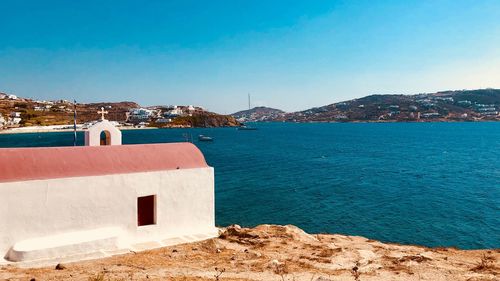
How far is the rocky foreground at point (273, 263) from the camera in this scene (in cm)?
1114

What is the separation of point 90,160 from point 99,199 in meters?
1.55

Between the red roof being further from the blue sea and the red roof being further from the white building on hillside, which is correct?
the blue sea

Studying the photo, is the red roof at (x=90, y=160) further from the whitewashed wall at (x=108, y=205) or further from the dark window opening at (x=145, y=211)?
the dark window opening at (x=145, y=211)

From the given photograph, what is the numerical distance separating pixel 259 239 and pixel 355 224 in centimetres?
1378

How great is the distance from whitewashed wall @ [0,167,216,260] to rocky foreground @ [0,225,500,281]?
1327 mm

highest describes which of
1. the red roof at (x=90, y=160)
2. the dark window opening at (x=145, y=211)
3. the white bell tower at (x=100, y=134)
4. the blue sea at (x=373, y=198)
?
the white bell tower at (x=100, y=134)

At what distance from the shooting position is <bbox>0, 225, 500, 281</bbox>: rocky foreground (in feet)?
36.6

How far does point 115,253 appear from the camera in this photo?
43.7 feet

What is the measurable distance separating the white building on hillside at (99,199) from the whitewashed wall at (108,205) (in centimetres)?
3

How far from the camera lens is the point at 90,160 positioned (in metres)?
14.1

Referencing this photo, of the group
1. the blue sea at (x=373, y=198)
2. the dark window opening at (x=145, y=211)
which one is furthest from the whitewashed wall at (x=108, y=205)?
the blue sea at (x=373, y=198)

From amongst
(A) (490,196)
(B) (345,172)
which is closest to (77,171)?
(A) (490,196)

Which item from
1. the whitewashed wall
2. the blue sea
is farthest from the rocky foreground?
the blue sea

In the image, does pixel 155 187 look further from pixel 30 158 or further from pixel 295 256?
pixel 295 256
